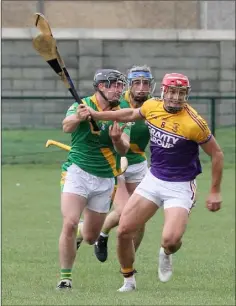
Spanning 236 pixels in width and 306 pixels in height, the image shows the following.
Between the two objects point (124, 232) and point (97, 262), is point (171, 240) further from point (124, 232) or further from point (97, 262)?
point (97, 262)

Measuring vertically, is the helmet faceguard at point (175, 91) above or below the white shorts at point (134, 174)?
above

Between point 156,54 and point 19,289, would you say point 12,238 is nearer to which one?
point 19,289

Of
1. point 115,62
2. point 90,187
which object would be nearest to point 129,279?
point 90,187

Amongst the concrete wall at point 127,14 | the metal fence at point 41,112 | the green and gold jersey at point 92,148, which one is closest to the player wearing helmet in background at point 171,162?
the green and gold jersey at point 92,148

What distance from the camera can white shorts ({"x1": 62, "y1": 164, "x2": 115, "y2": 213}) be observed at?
9.86 m

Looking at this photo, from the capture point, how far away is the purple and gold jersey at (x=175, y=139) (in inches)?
360

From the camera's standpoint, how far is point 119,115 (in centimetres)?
941

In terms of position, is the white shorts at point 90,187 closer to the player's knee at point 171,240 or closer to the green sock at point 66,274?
the green sock at point 66,274

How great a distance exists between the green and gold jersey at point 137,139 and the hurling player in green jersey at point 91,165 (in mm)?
900

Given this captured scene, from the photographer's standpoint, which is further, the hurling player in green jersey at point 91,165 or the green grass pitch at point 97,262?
the hurling player in green jersey at point 91,165

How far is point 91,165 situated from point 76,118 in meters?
0.70

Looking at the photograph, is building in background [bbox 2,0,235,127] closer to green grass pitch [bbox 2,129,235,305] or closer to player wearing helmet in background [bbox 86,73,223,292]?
green grass pitch [bbox 2,129,235,305]

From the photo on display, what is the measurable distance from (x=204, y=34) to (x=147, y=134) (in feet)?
56.3

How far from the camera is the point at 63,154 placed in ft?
72.4
